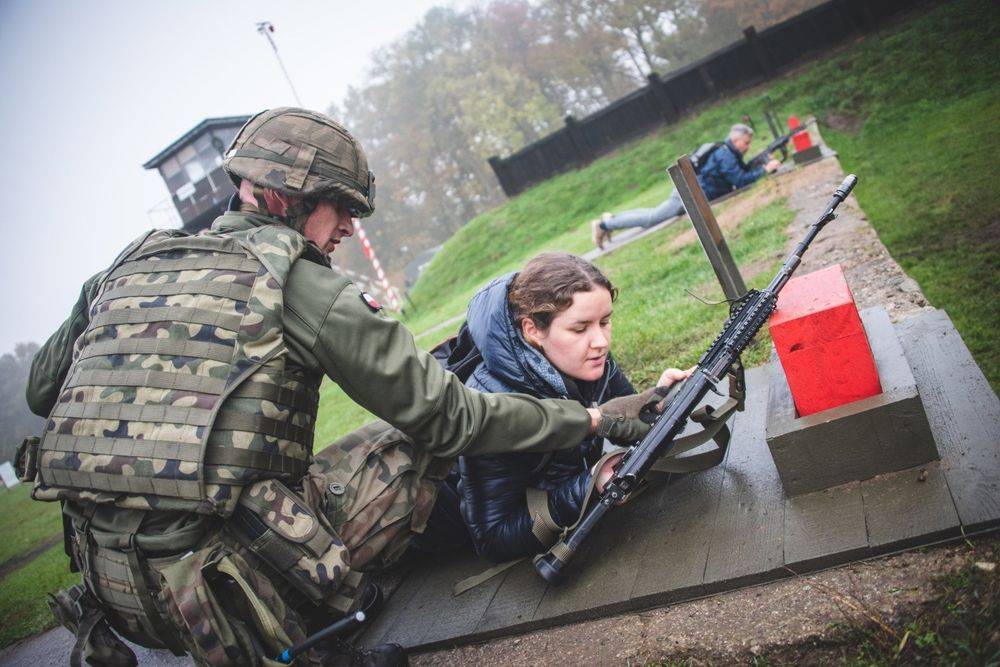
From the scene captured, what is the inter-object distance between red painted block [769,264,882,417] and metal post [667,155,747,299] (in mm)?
957

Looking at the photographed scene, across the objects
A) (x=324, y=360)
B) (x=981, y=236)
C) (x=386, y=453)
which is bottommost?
(x=981, y=236)

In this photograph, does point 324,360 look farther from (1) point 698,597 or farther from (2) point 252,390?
(1) point 698,597

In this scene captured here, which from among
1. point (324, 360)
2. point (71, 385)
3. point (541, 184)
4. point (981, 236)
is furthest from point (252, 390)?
point (541, 184)

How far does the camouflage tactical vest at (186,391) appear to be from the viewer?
2.03m

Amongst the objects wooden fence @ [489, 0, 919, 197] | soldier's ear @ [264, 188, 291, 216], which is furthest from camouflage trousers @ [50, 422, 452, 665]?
wooden fence @ [489, 0, 919, 197]

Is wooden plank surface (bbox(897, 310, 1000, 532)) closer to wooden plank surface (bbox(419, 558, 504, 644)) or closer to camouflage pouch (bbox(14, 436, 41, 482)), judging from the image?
wooden plank surface (bbox(419, 558, 504, 644))

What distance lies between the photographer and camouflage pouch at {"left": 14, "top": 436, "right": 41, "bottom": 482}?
2418 millimetres

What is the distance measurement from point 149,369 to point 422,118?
152 ft

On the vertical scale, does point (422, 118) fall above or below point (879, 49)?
above

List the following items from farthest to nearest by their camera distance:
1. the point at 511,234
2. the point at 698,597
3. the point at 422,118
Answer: the point at 422,118 → the point at 511,234 → the point at 698,597

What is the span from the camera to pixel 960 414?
2.24 metres

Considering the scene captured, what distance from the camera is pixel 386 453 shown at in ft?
8.73

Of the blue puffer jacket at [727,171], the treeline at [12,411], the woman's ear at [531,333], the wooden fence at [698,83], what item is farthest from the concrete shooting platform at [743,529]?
the treeline at [12,411]

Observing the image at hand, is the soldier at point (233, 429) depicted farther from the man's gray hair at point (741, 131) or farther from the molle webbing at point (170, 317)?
the man's gray hair at point (741, 131)
